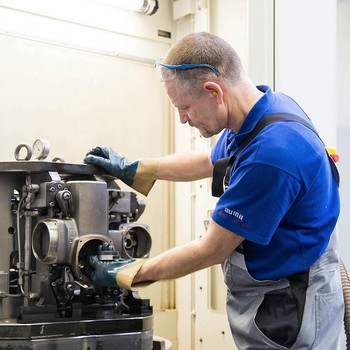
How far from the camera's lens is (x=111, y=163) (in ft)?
7.89

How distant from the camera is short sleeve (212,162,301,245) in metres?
1.87

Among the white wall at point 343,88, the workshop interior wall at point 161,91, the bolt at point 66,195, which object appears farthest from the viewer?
the white wall at point 343,88

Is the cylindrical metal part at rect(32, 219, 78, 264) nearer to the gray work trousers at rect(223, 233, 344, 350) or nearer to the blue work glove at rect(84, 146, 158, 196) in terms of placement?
the blue work glove at rect(84, 146, 158, 196)

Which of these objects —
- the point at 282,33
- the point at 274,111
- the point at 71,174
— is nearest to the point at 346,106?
the point at 282,33

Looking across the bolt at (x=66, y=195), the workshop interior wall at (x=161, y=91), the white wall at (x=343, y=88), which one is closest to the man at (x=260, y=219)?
the bolt at (x=66, y=195)

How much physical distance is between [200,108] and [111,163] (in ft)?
1.52

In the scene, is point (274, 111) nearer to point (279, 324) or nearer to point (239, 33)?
point (279, 324)

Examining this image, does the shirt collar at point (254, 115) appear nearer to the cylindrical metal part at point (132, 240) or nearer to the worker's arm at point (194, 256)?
the worker's arm at point (194, 256)

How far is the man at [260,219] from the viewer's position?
6.21ft

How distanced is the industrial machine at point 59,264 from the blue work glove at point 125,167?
0.08 metres

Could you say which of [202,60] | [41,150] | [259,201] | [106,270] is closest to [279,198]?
[259,201]

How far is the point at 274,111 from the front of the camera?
207cm

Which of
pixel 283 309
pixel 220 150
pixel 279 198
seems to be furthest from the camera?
pixel 220 150

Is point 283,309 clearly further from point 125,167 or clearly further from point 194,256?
point 125,167
